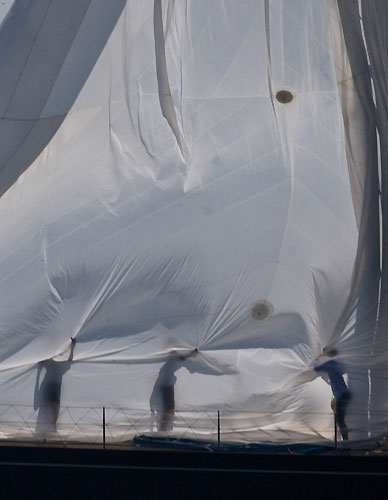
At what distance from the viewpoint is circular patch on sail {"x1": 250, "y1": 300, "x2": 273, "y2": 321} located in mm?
8125

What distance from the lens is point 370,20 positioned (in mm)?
8383

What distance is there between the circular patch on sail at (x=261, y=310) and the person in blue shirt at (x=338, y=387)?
0.53 m

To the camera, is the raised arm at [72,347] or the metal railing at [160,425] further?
the raised arm at [72,347]

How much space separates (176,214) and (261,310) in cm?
100

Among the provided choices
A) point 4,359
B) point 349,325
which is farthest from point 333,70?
point 4,359

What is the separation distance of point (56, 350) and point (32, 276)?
0.60 m

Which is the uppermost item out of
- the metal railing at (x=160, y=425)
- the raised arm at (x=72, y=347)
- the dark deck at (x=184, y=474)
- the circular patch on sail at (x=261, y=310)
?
the circular patch on sail at (x=261, y=310)

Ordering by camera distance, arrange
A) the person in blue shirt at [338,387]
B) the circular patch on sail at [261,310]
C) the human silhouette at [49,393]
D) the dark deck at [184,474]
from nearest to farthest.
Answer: the dark deck at [184,474] < the person in blue shirt at [338,387] < the human silhouette at [49,393] < the circular patch on sail at [261,310]

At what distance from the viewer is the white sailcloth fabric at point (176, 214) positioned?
7984mm

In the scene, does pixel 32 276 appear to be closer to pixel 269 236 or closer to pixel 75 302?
pixel 75 302

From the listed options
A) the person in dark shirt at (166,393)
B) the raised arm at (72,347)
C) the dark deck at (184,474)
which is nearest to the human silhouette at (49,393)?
the raised arm at (72,347)

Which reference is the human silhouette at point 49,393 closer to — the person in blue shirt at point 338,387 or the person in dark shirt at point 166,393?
the person in dark shirt at point 166,393

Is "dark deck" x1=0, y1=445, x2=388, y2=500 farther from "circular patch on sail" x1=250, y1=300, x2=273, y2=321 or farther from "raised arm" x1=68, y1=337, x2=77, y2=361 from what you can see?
"circular patch on sail" x1=250, y1=300, x2=273, y2=321

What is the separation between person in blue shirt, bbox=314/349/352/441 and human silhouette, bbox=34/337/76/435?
194cm
